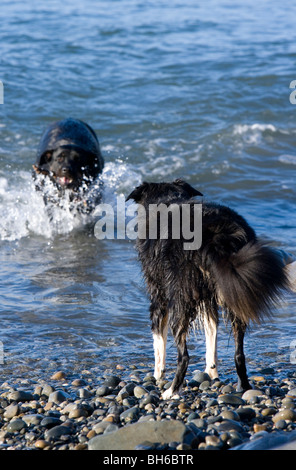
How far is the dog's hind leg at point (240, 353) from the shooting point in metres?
4.19

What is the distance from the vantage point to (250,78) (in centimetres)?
1489

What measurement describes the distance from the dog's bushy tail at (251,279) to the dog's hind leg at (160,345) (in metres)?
0.79

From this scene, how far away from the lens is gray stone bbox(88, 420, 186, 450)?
11.0ft

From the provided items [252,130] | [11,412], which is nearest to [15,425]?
[11,412]

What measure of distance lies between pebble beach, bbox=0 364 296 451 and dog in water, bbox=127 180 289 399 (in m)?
0.18

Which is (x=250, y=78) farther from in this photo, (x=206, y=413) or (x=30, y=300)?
(x=206, y=413)

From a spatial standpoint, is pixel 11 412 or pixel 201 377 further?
pixel 201 377

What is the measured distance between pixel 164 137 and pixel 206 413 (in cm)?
864

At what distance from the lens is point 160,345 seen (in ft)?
15.2

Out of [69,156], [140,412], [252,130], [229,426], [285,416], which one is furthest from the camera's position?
[252,130]

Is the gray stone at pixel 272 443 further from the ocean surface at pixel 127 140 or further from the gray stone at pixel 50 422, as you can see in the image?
the ocean surface at pixel 127 140

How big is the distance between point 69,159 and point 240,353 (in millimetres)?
5234

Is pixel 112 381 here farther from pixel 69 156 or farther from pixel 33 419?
pixel 69 156

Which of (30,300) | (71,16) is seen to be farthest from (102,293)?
(71,16)
